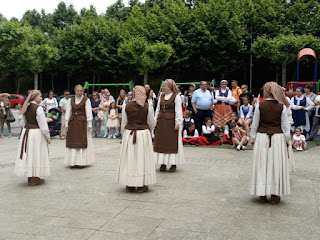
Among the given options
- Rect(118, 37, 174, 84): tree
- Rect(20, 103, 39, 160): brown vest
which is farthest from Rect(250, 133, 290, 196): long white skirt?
Rect(118, 37, 174, 84): tree

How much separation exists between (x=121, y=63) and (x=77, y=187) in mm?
30065

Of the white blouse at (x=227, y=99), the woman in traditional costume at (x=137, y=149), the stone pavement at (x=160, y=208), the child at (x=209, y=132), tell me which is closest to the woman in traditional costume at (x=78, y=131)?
the stone pavement at (x=160, y=208)

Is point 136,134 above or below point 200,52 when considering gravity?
below

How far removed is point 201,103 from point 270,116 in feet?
21.4

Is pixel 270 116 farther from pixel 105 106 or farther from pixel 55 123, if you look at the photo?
pixel 55 123

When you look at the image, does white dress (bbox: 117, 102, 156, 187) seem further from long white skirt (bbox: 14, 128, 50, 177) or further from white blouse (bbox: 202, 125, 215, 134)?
white blouse (bbox: 202, 125, 215, 134)

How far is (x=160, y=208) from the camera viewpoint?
551 cm

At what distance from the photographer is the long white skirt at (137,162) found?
628 centimetres

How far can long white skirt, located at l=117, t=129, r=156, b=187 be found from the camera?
6277 millimetres

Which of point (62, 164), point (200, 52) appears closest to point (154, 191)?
point (62, 164)

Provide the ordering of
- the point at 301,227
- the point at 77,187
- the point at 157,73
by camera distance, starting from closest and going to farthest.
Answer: the point at 301,227
the point at 77,187
the point at 157,73

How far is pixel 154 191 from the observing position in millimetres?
6496

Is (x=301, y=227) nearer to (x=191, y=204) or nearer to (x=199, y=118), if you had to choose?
(x=191, y=204)

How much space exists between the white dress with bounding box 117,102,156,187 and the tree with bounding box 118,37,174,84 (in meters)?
24.7
